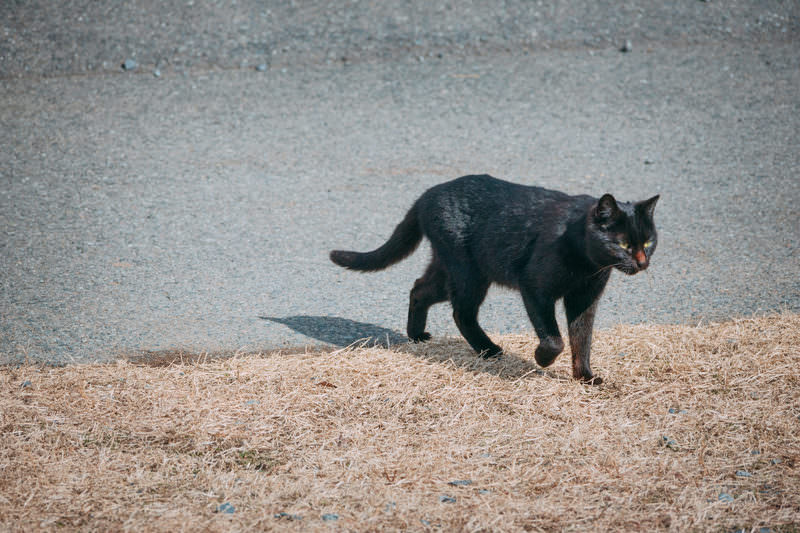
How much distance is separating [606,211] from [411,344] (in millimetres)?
1739

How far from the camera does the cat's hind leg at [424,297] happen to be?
5227 millimetres

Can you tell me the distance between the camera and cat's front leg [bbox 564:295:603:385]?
461 cm

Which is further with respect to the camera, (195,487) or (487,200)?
(487,200)

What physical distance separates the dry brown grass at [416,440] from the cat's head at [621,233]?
2.67 ft

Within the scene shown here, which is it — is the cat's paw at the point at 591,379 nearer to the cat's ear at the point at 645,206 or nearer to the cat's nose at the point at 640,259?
the cat's nose at the point at 640,259

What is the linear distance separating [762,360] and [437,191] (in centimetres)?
235

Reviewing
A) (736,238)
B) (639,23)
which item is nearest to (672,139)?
(736,238)

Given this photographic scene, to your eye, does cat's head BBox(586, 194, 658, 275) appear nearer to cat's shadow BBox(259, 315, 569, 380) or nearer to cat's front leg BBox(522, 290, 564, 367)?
cat's front leg BBox(522, 290, 564, 367)

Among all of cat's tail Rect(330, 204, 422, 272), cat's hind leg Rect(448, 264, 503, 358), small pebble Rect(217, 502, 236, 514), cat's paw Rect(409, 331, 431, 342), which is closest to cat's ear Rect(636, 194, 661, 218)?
cat's hind leg Rect(448, 264, 503, 358)

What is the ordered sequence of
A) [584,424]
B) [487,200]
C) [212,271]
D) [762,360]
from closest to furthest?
[584,424]
[762,360]
[487,200]
[212,271]

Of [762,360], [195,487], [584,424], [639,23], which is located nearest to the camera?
[195,487]

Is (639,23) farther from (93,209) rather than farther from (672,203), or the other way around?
(93,209)

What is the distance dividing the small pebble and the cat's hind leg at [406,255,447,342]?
89.9 inches

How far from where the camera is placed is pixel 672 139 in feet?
30.4
